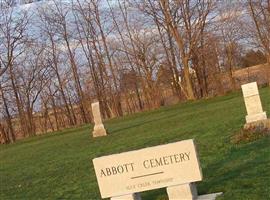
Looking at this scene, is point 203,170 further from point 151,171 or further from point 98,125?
point 98,125

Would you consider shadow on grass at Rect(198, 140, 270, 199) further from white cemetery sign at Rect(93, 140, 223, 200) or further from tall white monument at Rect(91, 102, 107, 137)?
tall white monument at Rect(91, 102, 107, 137)

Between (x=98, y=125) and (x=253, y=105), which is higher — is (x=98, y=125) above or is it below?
above

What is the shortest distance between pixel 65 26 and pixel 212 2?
680 inches

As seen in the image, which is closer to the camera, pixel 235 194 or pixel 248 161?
pixel 235 194

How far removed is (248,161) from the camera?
958 cm

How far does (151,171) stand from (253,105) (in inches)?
274

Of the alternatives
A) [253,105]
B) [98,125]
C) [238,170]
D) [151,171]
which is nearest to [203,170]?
[238,170]

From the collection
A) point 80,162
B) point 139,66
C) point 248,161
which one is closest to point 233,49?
point 139,66

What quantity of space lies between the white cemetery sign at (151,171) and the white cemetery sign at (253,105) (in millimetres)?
6220

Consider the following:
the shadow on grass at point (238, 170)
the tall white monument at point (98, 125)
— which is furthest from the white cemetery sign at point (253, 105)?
the tall white monument at point (98, 125)

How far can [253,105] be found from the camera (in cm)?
1335

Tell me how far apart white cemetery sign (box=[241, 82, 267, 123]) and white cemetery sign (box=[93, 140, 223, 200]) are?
245 inches

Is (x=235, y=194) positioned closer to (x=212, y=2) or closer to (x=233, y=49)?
(x=212, y=2)

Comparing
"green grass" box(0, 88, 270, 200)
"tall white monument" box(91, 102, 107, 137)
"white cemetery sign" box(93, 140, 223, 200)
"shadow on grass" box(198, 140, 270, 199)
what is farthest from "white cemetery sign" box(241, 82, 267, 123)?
"tall white monument" box(91, 102, 107, 137)
